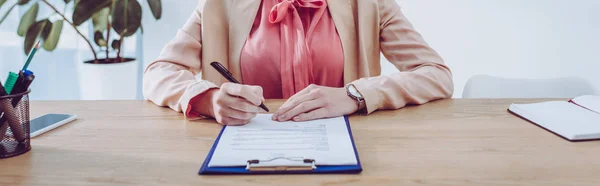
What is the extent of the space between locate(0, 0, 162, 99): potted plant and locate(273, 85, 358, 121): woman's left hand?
1725 millimetres

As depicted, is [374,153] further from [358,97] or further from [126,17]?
[126,17]

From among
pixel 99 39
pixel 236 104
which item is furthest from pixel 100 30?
pixel 236 104

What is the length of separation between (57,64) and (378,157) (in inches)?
107

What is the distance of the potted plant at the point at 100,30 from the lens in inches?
96.3

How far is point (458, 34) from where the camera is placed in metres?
2.64

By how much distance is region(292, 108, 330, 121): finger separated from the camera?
0.97m

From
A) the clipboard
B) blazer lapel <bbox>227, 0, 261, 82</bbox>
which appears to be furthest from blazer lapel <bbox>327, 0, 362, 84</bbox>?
the clipboard

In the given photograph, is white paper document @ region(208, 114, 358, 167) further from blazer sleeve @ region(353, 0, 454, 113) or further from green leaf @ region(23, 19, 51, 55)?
green leaf @ region(23, 19, 51, 55)

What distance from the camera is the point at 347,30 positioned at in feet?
4.71

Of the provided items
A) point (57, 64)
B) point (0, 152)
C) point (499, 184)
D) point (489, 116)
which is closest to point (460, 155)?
point (499, 184)

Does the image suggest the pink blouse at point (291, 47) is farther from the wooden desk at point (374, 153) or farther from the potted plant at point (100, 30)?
the potted plant at point (100, 30)

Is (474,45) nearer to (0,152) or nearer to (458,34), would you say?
(458,34)

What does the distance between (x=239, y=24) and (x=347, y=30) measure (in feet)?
1.03

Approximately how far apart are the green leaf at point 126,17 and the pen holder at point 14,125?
1.75 m
